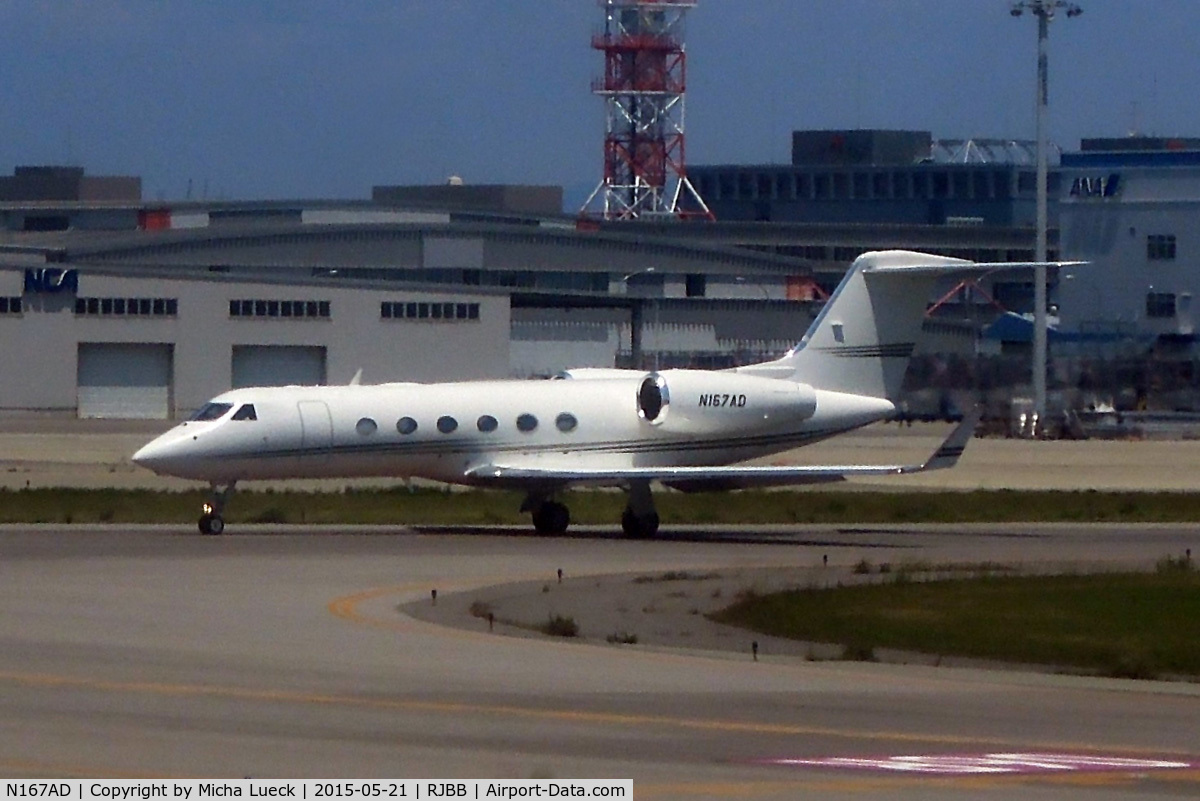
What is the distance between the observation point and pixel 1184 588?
26297 millimetres

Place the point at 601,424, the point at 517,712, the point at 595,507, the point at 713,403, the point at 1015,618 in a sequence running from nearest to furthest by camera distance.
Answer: the point at 517,712 → the point at 1015,618 → the point at 713,403 → the point at 601,424 → the point at 595,507

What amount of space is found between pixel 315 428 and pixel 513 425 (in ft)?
11.6

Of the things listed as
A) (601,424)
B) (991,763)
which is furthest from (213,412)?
(991,763)

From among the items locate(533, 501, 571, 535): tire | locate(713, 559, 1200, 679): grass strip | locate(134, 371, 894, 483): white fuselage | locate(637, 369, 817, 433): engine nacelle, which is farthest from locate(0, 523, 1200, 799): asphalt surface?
locate(637, 369, 817, 433): engine nacelle

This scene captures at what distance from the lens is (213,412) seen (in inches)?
1371

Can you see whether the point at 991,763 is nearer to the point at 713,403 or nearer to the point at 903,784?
the point at 903,784

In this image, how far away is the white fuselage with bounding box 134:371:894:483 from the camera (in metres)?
34.7

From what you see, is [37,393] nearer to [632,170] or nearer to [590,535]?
[590,535]

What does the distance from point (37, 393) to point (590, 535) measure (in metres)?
48.0

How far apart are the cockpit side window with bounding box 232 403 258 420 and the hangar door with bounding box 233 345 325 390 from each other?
1853 inches

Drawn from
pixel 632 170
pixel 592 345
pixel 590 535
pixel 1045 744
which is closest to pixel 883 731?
A: pixel 1045 744

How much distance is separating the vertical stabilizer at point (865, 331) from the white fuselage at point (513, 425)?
17.0 inches

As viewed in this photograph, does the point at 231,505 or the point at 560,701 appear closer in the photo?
the point at 560,701

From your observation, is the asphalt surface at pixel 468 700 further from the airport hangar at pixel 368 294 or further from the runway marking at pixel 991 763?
the airport hangar at pixel 368 294
